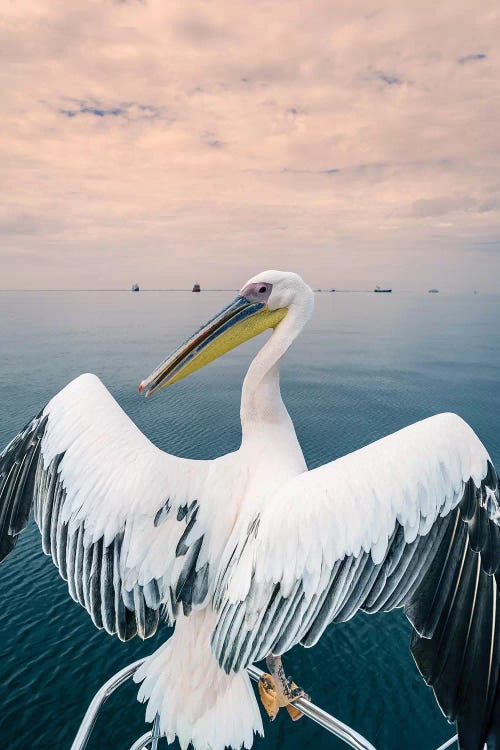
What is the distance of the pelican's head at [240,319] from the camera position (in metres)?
3.94

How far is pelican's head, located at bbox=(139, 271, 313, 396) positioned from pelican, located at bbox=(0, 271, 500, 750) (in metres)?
0.01

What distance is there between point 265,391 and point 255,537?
1.38 metres

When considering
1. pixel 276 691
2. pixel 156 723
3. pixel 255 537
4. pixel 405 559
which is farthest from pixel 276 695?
pixel 405 559

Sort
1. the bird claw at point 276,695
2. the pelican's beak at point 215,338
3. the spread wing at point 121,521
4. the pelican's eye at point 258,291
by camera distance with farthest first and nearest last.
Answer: the pelican's eye at point 258,291 → the pelican's beak at point 215,338 → the bird claw at point 276,695 → the spread wing at point 121,521

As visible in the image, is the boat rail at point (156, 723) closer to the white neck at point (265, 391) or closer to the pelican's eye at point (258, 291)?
the white neck at point (265, 391)

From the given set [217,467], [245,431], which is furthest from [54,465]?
[245,431]

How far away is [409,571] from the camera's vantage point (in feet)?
9.11

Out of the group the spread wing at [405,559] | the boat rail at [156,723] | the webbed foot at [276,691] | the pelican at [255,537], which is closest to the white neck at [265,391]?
the pelican at [255,537]

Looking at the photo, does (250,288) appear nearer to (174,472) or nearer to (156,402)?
(174,472)

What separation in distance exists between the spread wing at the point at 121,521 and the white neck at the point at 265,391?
1.97ft

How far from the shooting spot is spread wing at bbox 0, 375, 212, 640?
3201 millimetres

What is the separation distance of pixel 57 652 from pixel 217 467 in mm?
8119

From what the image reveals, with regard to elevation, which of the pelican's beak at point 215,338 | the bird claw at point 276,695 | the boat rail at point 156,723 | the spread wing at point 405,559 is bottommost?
the bird claw at point 276,695

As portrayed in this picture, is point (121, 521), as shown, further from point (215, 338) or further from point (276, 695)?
point (276, 695)
